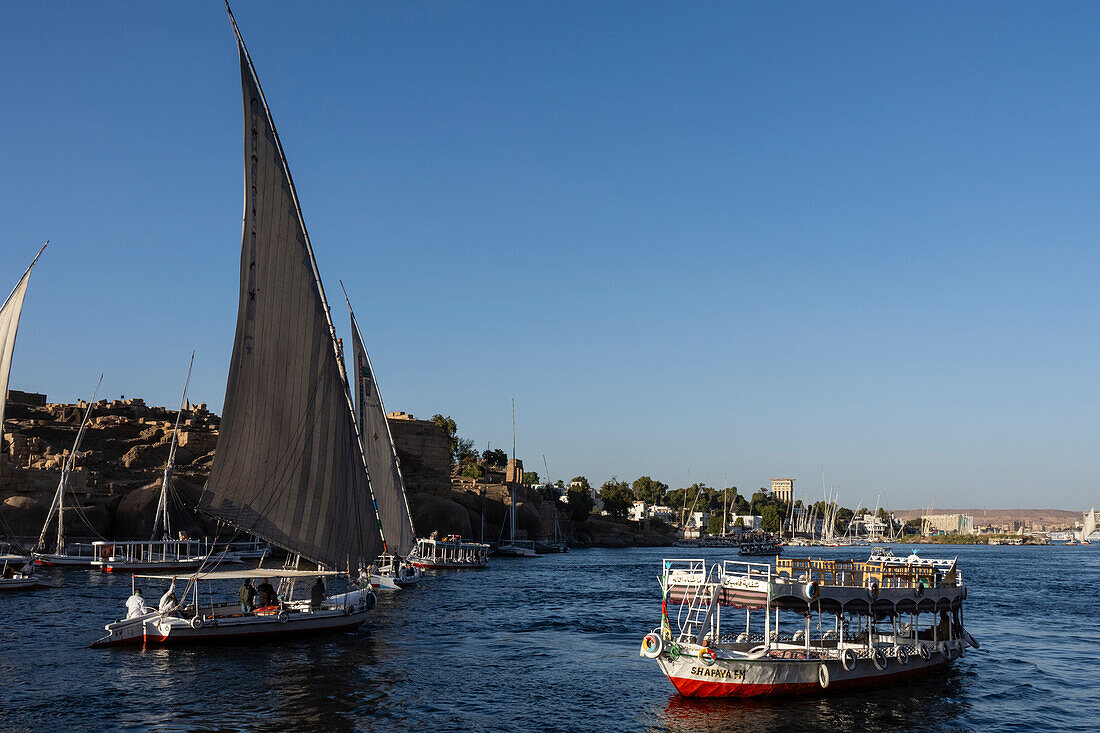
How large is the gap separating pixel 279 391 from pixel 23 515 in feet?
208

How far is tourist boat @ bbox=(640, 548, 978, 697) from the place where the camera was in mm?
29359

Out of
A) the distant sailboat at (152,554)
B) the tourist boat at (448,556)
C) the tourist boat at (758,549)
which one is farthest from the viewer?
the tourist boat at (758,549)

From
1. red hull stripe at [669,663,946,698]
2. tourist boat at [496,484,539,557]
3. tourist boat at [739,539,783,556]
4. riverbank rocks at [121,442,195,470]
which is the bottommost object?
tourist boat at [739,539,783,556]

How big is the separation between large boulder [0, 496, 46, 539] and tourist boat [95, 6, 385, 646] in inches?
2236

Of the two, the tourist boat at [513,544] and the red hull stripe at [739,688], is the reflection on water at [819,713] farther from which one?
the tourist boat at [513,544]

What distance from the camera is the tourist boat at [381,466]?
60.0 meters

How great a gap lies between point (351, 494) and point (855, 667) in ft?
72.7

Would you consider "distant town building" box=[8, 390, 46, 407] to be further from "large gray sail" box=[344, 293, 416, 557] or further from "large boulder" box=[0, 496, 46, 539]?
"large gray sail" box=[344, 293, 416, 557]

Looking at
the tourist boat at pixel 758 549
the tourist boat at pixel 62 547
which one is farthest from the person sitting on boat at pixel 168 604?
the tourist boat at pixel 758 549

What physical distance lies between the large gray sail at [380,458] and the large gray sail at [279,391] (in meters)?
20.4

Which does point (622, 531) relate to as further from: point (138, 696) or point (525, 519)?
point (138, 696)

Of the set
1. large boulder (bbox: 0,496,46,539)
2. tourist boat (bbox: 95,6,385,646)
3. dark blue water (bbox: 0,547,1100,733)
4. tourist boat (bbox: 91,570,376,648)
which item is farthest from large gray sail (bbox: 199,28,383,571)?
large boulder (bbox: 0,496,46,539)

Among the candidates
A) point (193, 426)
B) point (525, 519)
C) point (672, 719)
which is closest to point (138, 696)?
point (672, 719)

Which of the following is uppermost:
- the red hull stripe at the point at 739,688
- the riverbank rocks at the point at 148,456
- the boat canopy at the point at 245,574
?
the riverbank rocks at the point at 148,456
